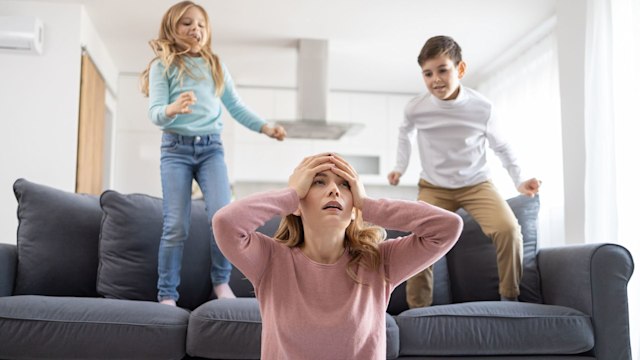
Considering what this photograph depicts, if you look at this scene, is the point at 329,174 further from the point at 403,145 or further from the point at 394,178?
the point at 403,145

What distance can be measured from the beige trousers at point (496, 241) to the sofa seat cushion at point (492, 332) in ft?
0.90

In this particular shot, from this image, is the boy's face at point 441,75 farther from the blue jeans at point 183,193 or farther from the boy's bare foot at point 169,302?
the boy's bare foot at point 169,302

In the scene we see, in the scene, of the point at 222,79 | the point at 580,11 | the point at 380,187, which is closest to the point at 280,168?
the point at 380,187

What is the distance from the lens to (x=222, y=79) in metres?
2.60

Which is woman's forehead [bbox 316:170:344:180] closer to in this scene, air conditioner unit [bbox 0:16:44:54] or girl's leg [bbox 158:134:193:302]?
girl's leg [bbox 158:134:193:302]

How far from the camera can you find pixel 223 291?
2.38 metres

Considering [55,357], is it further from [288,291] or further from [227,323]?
[288,291]

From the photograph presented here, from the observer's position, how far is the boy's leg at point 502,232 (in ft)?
7.92

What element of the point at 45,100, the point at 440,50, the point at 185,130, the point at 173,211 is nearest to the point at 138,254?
the point at 173,211

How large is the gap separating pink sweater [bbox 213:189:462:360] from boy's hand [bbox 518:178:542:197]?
4.62ft

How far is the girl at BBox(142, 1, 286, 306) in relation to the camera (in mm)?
2336

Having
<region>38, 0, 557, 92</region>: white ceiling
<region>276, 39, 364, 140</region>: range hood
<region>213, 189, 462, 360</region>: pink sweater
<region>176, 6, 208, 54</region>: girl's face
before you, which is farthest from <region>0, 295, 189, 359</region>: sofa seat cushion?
<region>276, 39, 364, 140</region>: range hood

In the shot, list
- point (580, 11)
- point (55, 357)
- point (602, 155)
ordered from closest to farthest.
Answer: point (55, 357) < point (602, 155) < point (580, 11)

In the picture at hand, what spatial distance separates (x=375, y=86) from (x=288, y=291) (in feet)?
18.2
